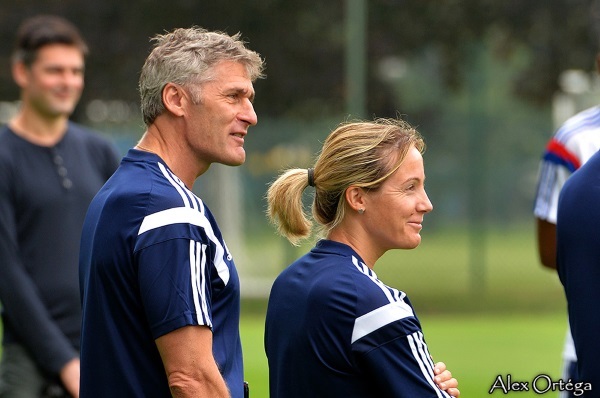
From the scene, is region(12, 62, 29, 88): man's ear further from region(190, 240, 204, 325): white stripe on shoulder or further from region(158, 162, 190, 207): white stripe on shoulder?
region(190, 240, 204, 325): white stripe on shoulder

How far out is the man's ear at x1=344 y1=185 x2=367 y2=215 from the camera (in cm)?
325

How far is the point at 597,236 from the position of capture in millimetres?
3209

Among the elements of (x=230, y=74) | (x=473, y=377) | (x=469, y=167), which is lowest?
(x=473, y=377)

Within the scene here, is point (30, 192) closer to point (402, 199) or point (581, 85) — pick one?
point (402, 199)

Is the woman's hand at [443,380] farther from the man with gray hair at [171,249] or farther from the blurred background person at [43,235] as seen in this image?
the blurred background person at [43,235]

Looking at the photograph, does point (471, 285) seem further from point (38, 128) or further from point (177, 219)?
point (177, 219)

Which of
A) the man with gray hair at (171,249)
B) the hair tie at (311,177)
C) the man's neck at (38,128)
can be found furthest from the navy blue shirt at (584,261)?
the man's neck at (38,128)

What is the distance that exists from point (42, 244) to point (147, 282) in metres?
2.00

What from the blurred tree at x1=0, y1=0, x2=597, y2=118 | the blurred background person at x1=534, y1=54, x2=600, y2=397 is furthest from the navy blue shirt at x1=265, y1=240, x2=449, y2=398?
the blurred tree at x1=0, y1=0, x2=597, y2=118

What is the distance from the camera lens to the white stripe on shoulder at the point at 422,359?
2.90 m

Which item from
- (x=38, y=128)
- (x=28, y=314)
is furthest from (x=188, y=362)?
(x=38, y=128)

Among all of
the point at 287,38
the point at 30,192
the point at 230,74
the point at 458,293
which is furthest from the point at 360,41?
the point at 230,74

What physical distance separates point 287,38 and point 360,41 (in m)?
2.37

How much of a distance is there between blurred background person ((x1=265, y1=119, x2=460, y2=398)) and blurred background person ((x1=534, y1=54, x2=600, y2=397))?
141 cm
